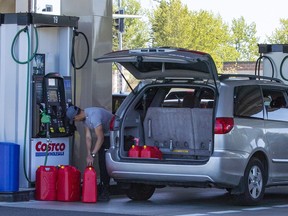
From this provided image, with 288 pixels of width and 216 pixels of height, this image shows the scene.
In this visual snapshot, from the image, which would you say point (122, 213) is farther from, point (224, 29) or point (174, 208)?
point (224, 29)

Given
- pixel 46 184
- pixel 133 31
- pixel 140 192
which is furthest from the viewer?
pixel 133 31

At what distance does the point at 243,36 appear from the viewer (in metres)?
65.8

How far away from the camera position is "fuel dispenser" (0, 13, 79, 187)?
12.5 metres

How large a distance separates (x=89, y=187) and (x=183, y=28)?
39.5 metres

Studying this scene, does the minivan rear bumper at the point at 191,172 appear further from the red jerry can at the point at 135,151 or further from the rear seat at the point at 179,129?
the rear seat at the point at 179,129

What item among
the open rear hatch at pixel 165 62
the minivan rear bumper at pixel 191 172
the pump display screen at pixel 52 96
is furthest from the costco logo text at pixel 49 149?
the open rear hatch at pixel 165 62

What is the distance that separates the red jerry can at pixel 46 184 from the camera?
40.0 feet

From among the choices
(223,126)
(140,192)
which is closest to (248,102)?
(223,126)

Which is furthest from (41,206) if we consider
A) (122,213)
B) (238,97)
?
(238,97)

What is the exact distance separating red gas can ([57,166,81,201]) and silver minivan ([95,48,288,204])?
0.70 metres

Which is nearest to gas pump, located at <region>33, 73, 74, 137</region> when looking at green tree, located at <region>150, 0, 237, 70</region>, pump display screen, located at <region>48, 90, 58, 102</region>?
pump display screen, located at <region>48, 90, 58, 102</region>

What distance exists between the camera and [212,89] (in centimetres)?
1162

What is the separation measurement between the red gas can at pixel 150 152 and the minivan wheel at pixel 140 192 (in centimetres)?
81

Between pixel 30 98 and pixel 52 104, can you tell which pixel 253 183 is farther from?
pixel 30 98
